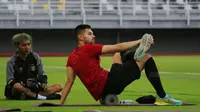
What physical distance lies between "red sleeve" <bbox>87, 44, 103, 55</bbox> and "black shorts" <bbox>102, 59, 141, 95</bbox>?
459mm

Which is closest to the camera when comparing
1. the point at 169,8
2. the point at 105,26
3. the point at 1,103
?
the point at 1,103

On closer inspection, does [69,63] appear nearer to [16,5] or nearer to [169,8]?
[16,5]

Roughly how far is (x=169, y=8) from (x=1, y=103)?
3912cm

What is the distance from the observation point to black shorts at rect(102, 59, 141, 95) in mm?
9297

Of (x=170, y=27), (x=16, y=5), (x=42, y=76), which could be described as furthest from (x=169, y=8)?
(x=42, y=76)

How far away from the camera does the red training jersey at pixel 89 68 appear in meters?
9.16

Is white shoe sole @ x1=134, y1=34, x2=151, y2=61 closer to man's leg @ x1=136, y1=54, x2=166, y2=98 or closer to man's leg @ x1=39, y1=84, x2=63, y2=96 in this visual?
man's leg @ x1=136, y1=54, x2=166, y2=98

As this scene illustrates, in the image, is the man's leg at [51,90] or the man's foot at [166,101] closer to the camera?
the man's foot at [166,101]

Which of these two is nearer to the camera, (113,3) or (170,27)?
(170,27)

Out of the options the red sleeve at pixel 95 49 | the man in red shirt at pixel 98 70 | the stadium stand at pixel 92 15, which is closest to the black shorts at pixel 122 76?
the man in red shirt at pixel 98 70

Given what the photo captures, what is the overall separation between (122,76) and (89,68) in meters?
0.48

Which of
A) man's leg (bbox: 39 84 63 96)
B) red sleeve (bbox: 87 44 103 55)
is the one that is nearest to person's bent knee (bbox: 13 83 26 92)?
man's leg (bbox: 39 84 63 96)

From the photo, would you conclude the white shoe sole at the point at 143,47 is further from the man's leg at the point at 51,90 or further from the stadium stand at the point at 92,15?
the stadium stand at the point at 92,15

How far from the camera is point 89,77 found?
9.27 meters
